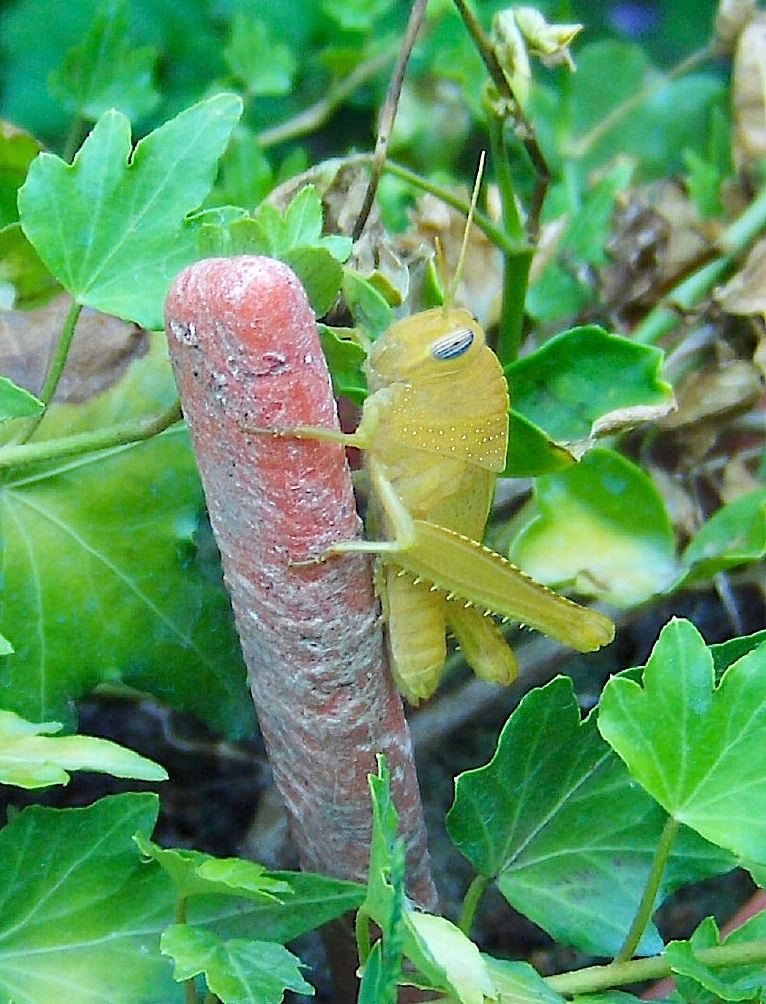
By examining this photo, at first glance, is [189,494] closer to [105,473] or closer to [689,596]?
[105,473]

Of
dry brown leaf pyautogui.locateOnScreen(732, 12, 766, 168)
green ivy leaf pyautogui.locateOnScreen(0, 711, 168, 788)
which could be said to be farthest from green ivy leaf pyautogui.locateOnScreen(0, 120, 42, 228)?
dry brown leaf pyautogui.locateOnScreen(732, 12, 766, 168)

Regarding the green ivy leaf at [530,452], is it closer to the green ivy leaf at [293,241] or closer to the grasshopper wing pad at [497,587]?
the grasshopper wing pad at [497,587]

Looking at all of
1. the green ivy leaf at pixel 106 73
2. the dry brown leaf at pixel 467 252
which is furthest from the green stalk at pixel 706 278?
the green ivy leaf at pixel 106 73

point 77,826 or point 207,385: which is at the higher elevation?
point 207,385

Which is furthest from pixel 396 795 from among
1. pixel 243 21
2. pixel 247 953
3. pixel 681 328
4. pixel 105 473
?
pixel 243 21

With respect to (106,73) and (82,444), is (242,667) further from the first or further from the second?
(106,73)

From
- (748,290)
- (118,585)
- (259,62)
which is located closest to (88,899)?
(118,585)
